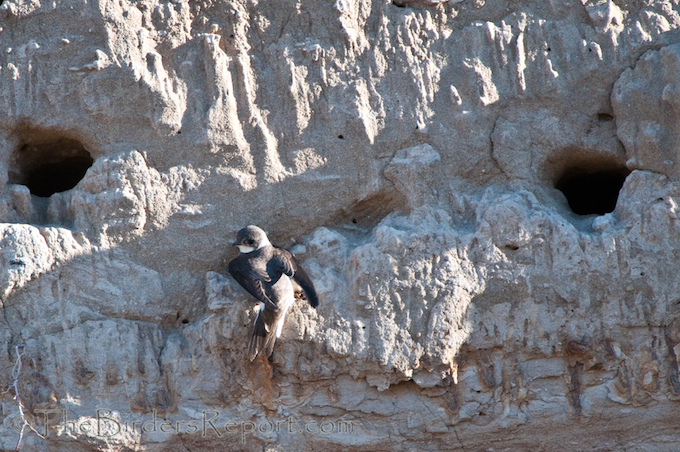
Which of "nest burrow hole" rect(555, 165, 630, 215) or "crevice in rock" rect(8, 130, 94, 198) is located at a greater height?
"crevice in rock" rect(8, 130, 94, 198)

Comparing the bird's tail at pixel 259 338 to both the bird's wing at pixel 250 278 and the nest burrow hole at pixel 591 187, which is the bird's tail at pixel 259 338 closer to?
the bird's wing at pixel 250 278

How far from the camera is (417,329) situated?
2574 millimetres

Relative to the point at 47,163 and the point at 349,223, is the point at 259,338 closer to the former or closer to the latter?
the point at 349,223

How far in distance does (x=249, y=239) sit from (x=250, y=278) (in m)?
0.15

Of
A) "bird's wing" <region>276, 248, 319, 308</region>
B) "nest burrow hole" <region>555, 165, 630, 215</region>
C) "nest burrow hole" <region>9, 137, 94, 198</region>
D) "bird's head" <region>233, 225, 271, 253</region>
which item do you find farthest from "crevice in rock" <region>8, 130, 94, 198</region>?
"nest burrow hole" <region>555, 165, 630, 215</region>

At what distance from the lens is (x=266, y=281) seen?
2.52 meters

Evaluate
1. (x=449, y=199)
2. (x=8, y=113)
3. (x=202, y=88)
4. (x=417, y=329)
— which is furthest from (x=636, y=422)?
(x=8, y=113)

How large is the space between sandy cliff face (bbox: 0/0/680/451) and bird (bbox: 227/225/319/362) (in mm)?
79

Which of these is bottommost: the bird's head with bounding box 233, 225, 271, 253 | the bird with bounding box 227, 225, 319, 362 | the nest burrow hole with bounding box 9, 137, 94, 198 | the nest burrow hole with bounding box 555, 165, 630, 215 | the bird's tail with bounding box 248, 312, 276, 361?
the bird's tail with bounding box 248, 312, 276, 361

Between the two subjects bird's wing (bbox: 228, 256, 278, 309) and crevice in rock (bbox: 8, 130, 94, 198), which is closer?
bird's wing (bbox: 228, 256, 278, 309)

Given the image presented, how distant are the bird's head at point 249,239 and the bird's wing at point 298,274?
85mm

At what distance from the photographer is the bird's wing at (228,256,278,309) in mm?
2492

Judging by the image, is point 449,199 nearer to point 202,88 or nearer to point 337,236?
point 337,236

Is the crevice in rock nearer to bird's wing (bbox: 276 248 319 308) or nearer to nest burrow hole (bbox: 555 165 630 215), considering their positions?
bird's wing (bbox: 276 248 319 308)
